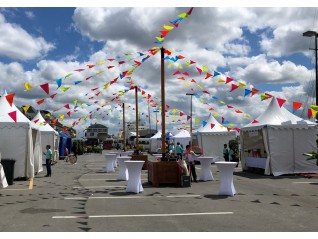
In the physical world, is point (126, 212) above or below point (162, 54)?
below

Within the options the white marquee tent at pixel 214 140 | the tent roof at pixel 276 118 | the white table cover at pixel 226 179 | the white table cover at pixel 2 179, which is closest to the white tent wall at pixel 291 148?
the tent roof at pixel 276 118

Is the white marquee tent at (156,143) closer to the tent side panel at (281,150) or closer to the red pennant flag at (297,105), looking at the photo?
the tent side panel at (281,150)

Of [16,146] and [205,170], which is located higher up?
[16,146]

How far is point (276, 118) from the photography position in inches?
743

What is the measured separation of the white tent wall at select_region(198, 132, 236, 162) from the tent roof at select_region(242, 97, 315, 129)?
27.5ft

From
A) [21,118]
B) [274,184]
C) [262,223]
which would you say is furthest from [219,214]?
[21,118]

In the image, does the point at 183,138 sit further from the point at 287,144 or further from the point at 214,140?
the point at 287,144

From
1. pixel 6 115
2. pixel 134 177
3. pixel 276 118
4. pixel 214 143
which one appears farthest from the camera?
pixel 214 143

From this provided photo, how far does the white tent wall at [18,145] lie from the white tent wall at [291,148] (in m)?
11.3

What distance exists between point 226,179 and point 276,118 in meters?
8.60

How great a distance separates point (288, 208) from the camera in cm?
910

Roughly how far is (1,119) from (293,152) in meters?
13.8

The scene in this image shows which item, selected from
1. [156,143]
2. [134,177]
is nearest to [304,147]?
[134,177]

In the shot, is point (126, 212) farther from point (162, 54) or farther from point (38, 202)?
point (162, 54)
